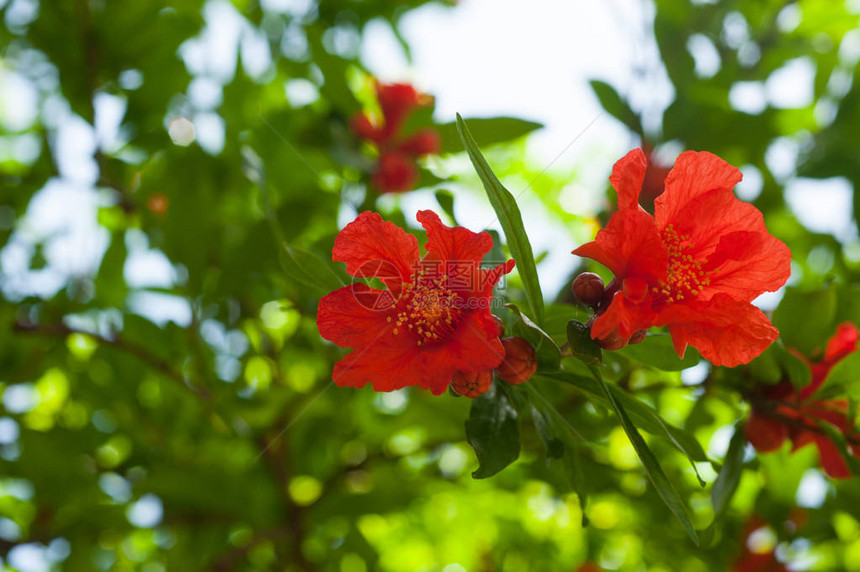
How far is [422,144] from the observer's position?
156 cm

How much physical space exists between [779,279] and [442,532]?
164 cm

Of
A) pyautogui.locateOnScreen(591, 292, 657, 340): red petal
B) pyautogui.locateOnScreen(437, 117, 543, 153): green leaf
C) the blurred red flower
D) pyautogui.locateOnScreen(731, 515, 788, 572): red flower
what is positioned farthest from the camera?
pyautogui.locateOnScreen(731, 515, 788, 572): red flower

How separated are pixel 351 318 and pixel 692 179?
1.29ft

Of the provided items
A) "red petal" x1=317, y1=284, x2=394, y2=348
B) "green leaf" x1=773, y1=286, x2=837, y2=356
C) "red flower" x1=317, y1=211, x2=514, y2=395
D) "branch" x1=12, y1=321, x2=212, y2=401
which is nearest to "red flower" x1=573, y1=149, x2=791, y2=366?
"red flower" x1=317, y1=211, x2=514, y2=395

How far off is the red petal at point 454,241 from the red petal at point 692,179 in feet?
0.68

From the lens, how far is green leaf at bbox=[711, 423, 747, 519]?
0.84m

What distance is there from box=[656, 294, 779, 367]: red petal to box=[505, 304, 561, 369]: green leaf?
0.37 feet

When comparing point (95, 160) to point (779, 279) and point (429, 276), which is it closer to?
point (429, 276)

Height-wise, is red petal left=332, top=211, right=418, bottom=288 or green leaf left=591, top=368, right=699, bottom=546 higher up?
red petal left=332, top=211, right=418, bottom=288

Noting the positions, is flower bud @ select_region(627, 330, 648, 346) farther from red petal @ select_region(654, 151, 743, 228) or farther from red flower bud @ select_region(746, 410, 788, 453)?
red flower bud @ select_region(746, 410, 788, 453)

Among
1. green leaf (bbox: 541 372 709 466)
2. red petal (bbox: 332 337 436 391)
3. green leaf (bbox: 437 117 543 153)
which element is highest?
red petal (bbox: 332 337 436 391)

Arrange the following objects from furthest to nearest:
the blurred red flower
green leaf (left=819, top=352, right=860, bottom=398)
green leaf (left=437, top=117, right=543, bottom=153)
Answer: the blurred red flower, green leaf (left=437, top=117, right=543, bottom=153), green leaf (left=819, top=352, right=860, bottom=398)

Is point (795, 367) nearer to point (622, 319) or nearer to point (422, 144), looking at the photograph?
point (622, 319)

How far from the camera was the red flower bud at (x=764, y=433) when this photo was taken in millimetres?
976
